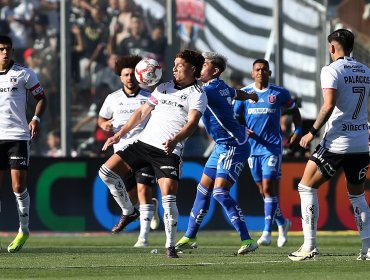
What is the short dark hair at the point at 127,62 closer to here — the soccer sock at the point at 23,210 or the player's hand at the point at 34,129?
the player's hand at the point at 34,129

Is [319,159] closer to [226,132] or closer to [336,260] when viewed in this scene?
[336,260]

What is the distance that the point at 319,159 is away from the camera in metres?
11.5

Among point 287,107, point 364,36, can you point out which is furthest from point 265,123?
point 364,36

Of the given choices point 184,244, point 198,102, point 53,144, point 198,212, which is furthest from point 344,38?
point 53,144

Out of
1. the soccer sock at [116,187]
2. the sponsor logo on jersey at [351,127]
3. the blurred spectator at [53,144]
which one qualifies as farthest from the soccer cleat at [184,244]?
the blurred spectator at [53,144]

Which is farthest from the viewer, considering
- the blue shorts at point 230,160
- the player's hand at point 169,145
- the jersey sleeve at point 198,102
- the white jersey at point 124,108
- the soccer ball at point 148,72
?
the white jersey at point 124,108

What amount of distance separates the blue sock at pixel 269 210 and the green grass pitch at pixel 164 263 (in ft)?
0.95

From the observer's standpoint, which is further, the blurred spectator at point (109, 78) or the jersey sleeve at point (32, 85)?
the blurred spectator at point (109, 78)

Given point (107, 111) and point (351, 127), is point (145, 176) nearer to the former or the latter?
point (107, 111)

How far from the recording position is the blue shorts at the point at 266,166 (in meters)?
16.0

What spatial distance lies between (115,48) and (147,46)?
0.61 metres

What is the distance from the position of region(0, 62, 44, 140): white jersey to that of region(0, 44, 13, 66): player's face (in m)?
0.11

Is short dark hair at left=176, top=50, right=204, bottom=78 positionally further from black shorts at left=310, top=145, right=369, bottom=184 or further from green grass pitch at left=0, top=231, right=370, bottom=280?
green grass pitch at left=0, top=231, right=370, bottom=280

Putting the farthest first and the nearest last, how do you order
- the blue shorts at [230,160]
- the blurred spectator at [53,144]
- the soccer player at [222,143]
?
the blurred spectator at [53,144], the blue shorts at [230,160], the soccer player at [222,143]
